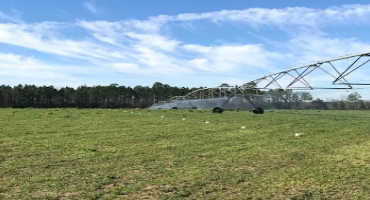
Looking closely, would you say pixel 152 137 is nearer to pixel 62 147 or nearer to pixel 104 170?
pixel 62 147

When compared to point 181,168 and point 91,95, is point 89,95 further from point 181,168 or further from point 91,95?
point 181,168

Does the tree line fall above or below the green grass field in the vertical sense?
above

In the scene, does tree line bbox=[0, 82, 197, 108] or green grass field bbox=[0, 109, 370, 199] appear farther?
tree line bbox=[0, 82, 197, 108]

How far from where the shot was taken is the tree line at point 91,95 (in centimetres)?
8644

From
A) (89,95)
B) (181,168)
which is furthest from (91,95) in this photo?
(181,168)

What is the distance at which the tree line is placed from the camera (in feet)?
284

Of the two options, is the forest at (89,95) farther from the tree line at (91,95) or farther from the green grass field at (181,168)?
the green grass field at (181,168)

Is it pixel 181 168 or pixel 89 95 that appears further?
pixel 89 95

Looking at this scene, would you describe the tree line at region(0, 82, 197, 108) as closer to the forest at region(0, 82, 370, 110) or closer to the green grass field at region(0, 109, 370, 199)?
the forest at region(0, 82, 370, 110)

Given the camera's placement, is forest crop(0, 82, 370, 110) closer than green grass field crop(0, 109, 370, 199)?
No

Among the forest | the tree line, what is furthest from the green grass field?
the tree line

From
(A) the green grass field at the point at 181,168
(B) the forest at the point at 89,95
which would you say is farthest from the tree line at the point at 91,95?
(A) the green grass field at the point at 181,168

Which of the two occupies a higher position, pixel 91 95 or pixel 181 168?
pixel 91 95

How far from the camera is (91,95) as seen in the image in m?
91.5
